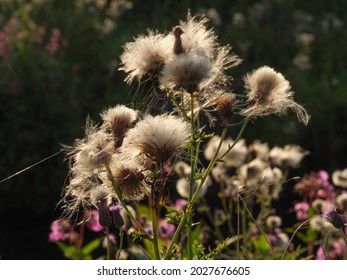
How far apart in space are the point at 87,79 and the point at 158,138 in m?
4.86

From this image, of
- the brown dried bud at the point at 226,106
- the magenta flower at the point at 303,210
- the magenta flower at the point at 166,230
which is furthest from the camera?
the magenta flower at the point at 303,210

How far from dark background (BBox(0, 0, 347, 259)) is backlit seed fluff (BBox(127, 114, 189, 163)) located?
1.95 m

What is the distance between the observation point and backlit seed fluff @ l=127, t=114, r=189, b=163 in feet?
5.20

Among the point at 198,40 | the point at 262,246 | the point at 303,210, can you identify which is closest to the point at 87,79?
the point at 303,210

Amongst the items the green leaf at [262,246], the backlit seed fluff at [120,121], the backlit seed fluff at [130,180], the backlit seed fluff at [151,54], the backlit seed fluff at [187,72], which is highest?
the green leaf at [262,246]

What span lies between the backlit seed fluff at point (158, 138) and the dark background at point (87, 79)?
195 cm

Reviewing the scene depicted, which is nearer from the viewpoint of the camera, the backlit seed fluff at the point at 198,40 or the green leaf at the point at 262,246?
the backlit seed fluff at the point at 198,40

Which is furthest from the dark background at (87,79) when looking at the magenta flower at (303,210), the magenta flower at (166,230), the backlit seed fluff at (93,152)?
the backlit seed fluff at (93,152)

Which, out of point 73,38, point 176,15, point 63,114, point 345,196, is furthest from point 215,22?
point 345,196

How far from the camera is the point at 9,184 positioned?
5273 millimetres

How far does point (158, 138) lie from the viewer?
158 cm

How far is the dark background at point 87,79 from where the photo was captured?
17.4ft

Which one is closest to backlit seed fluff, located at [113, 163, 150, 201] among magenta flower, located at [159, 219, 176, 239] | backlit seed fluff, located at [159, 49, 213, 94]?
backlit seed fluff, located at [159, 49, 213, 94]

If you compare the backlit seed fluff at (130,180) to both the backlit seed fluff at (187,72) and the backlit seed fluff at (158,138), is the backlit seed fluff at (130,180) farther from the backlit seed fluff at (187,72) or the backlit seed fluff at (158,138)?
the backlit seed fluff at (187,72)
